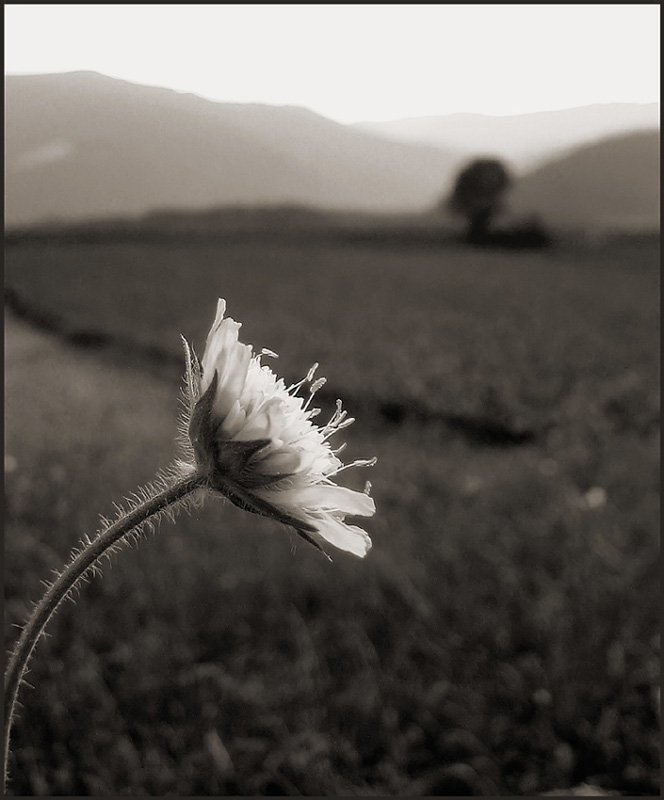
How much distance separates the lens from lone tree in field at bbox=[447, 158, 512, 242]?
42.5 feet

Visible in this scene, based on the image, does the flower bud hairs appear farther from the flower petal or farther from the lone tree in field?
the lone tree in field

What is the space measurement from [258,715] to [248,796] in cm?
19

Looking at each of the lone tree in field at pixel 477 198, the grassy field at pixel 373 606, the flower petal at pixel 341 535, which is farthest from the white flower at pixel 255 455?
the lone tree in field at pixel 477 198

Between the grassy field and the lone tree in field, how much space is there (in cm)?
792

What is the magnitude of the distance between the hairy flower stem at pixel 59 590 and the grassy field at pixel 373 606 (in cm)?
134

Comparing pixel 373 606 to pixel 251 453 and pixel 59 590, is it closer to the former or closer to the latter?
pixel 251 453

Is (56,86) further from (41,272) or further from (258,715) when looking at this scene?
(41,272)

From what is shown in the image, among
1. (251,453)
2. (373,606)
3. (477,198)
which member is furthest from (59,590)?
(477,198)

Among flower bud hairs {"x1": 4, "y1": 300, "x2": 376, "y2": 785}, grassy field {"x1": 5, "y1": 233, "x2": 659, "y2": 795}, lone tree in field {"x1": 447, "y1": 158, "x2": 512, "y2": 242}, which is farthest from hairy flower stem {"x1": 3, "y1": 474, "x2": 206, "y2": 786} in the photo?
lone tree in field {"x1": 447, "y1": 158, "x2": 512, "y2": 242}

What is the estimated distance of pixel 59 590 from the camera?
1.54ft

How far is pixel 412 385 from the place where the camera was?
5.20 m

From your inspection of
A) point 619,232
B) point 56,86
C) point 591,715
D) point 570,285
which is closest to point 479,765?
point 591,715

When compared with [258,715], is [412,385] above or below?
above

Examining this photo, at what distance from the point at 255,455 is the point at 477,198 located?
13199mm
